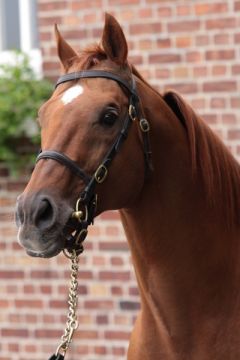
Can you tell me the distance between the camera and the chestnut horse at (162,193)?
3072 millimetres

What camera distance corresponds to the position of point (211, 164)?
3.28m

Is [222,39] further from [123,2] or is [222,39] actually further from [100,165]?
[100,165]

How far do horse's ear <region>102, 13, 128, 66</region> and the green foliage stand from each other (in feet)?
6.87

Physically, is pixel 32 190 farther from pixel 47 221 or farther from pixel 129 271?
pixel 129 271

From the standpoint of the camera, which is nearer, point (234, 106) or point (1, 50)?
point (234, 106)

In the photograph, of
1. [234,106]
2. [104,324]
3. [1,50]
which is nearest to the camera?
[234,106]

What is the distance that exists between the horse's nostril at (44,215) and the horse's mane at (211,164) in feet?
2.10

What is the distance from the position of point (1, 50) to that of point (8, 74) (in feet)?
1.39

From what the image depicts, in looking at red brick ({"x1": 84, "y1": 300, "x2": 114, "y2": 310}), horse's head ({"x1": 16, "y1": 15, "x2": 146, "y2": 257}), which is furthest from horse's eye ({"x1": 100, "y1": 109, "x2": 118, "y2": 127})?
red brick ({"x1": 84, "y1": 300, "x2": 114, "y2": 310})

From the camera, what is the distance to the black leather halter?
2971 mm

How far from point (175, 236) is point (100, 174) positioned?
1.40ft

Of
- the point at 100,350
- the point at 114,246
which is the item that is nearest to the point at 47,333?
the point at 100,350

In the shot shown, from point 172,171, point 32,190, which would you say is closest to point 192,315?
point 172,171

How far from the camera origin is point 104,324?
536cm
